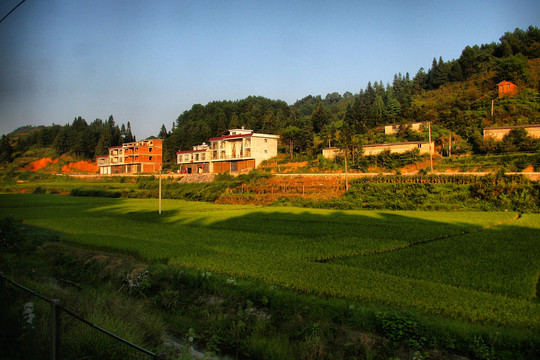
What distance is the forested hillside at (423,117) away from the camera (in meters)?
40.2

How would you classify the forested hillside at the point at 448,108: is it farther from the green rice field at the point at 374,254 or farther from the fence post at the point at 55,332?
the fence post at the point at 55,332

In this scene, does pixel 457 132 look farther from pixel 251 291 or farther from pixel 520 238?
pixel 251 291

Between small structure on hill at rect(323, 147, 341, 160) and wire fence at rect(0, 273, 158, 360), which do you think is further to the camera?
small structure on hill at rect(323, 147, 341, 160)

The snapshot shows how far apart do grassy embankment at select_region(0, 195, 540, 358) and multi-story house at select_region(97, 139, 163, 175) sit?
172 ft

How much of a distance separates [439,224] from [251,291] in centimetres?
Result: 1356

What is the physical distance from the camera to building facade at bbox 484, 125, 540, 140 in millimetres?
33406

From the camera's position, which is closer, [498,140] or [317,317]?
[317,317]

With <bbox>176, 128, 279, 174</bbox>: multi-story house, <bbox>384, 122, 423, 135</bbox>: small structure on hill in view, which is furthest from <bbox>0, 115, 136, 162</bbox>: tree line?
<bbox>384, 122, 423, 135</bbox>: small structure on hill

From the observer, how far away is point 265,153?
5384 centimetres

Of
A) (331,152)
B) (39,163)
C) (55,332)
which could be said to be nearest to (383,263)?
(55,332)

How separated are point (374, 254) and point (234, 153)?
45.0 m

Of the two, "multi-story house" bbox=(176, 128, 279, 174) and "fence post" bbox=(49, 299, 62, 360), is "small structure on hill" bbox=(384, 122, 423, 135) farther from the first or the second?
"fence post" bbox=(49, 299, 62, 360)

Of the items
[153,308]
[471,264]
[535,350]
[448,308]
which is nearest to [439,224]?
[471,264]

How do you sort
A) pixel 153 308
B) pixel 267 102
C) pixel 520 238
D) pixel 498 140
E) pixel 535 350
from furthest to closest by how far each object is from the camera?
pixel 267 102, pixel 498 140, pixel 520 238, pixel 153 308, pixel 535 350
